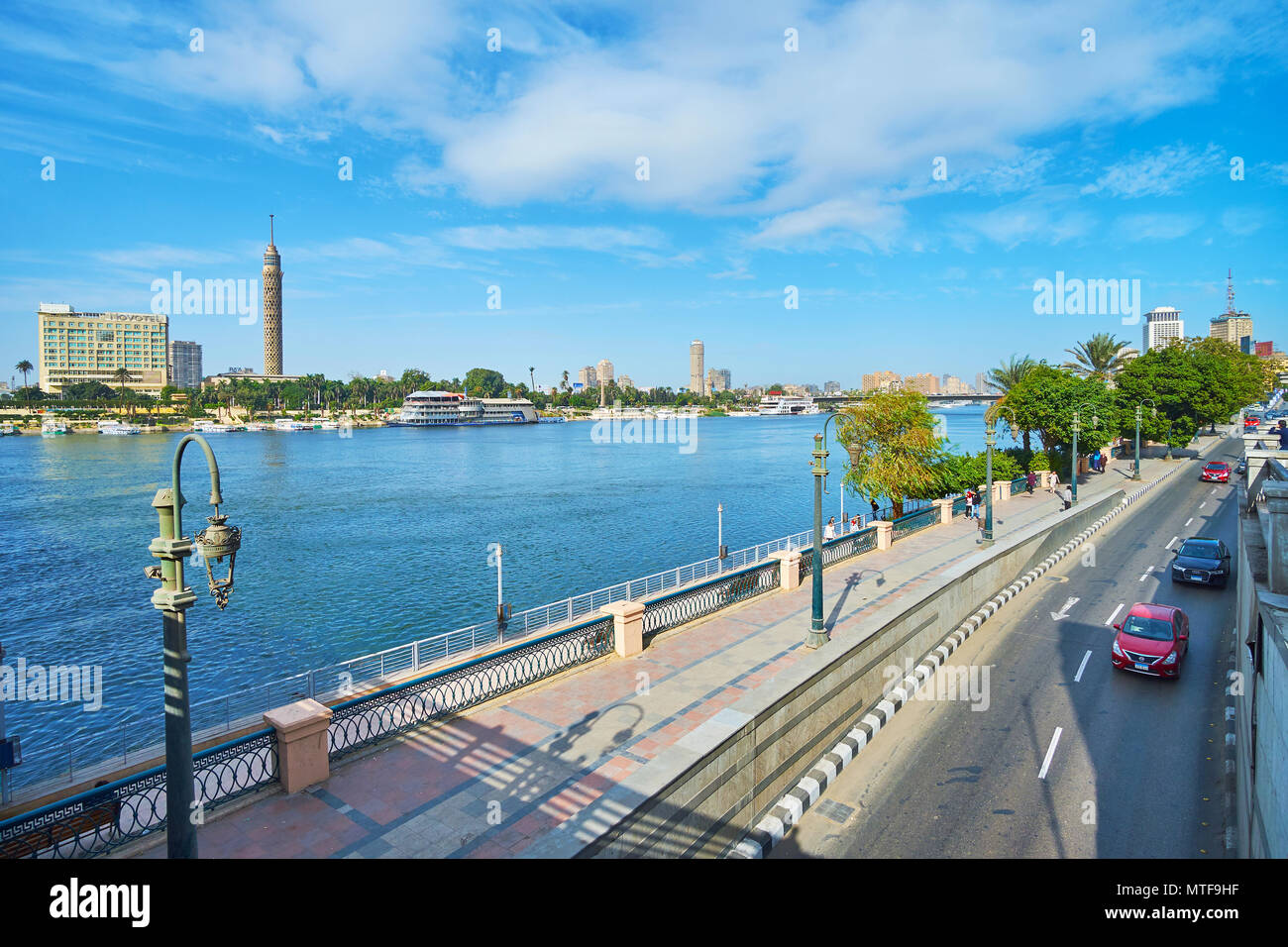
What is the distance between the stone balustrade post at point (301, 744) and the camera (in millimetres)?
9289

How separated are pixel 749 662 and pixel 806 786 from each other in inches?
146

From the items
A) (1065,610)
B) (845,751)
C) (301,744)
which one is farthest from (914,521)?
(301,744)

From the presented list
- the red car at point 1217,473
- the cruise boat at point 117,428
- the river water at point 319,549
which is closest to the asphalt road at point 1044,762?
the river water at point 319,549

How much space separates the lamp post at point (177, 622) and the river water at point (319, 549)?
14.9 metres

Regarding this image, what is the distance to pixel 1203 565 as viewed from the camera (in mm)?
22328

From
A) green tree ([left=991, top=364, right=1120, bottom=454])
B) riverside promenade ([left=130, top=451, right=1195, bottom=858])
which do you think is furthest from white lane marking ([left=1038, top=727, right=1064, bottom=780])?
green tree ([left=991, top=364, right=1120, bottom=454])

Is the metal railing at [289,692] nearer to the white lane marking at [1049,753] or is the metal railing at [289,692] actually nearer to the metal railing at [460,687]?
the metal railing at [460,687]

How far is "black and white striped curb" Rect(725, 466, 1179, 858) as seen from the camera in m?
9.57

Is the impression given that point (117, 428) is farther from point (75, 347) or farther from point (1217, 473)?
point (1217, 473)

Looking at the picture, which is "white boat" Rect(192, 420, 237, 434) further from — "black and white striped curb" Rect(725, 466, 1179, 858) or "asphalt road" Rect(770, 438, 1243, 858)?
"asphalt road" Rect(770, 438, 1243, 858)

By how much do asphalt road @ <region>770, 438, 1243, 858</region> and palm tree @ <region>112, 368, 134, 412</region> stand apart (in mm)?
198702

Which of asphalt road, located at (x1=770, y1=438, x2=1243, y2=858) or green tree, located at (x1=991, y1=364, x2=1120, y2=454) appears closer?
asphalt road, located at (x1=770, y1=438, x2=1243, y2=858)

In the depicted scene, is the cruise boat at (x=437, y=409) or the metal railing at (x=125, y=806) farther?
the cruise boat at (x=437, y=409)
